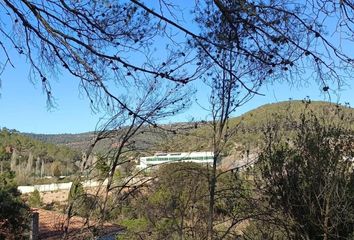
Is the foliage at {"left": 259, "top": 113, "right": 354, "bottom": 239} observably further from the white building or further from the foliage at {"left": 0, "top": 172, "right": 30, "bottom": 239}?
the foliage at {"left": 0, "top": 172, "right": 30, "bottom": 239}

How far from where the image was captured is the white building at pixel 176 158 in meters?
4.50

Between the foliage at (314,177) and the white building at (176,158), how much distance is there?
1064 millimetres

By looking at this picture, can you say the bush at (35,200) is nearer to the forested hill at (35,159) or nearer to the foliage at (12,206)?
the forested hill at (35,159)

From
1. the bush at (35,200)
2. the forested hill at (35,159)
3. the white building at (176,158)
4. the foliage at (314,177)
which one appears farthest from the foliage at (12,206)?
the forested hill at (35,159)

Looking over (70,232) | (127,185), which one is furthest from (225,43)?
(70,232)

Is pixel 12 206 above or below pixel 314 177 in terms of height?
below

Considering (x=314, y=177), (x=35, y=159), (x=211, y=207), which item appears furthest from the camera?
(x=35, y=159)

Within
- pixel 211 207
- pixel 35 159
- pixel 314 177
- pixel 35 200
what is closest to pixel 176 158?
pixel 211 207

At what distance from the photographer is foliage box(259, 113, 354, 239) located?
7113 millimetres

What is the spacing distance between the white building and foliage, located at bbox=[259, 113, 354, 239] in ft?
3.49

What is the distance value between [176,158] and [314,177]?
2.47 metres

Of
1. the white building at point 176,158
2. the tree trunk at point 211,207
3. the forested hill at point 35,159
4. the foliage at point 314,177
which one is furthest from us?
the forested hill at point 35,159

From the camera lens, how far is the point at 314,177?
7250 mm

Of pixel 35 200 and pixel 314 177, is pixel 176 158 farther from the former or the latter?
pixel 35 200
